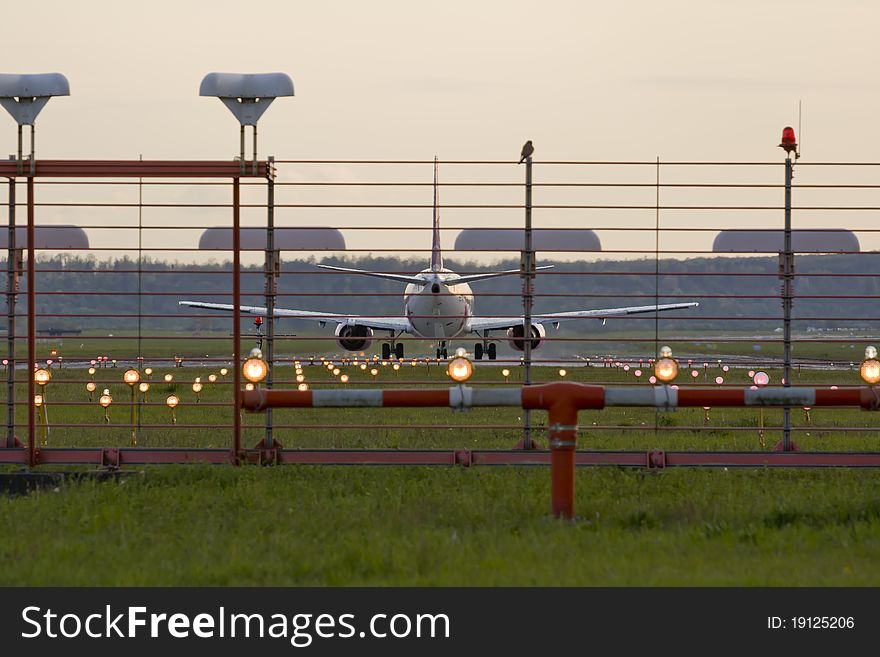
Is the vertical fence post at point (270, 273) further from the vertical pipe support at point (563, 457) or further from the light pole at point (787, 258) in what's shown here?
the light pole at point (787, 258)

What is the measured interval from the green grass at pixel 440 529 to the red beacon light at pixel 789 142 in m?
3.64

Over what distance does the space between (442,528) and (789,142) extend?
6.85 meters

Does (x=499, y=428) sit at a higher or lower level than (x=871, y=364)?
lower

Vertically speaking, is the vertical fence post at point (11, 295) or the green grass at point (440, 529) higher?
the vertical fence post at point (11, 295)

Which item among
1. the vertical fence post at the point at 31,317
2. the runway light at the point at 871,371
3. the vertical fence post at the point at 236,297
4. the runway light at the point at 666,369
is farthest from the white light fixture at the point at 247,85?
the runway light at the point at 871,371

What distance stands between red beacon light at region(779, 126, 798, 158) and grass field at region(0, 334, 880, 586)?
3558 mm

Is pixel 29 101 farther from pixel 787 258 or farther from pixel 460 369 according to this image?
pixel 787 258

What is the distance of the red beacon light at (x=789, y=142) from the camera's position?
13539 millimetres

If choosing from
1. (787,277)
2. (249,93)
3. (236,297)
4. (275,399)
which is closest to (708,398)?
(275,399)

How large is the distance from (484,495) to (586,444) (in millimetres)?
6344

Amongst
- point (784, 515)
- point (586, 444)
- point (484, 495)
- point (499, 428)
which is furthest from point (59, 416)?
point (784, 515)

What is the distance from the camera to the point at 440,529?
872 centimetres
